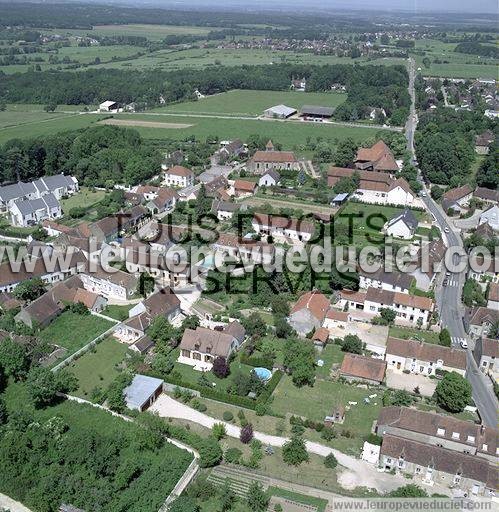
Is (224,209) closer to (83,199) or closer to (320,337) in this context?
(83,199)

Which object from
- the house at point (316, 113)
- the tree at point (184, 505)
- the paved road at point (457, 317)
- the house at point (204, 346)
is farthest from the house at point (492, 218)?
the house at point (316, 113)

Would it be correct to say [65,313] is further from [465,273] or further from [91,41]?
[91,41]

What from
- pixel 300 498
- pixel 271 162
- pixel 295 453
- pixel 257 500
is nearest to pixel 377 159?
pixel 271 162

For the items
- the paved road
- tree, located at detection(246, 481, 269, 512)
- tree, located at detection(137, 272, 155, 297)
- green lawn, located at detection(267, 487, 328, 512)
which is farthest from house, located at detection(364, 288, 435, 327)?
tree, located at detection(246, 481, 269, 512)

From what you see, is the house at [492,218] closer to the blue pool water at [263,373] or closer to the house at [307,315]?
the house at [307,315]

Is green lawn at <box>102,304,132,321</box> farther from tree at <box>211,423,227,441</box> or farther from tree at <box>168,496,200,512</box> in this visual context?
tree at <box>168,496,200,512</box>
